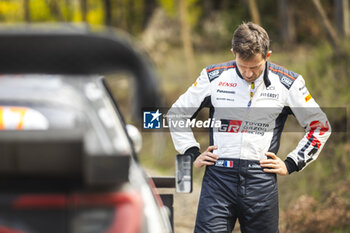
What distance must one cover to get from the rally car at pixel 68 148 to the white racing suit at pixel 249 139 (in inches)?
61.0

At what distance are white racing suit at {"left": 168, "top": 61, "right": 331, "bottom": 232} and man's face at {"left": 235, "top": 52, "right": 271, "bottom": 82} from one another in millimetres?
72

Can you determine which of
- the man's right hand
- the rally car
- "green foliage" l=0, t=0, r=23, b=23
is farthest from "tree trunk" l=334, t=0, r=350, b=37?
"green foliage" l=0, t=0, r=23, b=23

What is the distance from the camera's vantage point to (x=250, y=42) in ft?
13.3

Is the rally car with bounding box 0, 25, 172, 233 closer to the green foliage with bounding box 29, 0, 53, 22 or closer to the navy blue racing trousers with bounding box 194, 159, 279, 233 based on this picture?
the navy blue racing trousers with bounding box 194, 159, 279, 233

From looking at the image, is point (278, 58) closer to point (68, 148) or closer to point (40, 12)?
point (68, 148)

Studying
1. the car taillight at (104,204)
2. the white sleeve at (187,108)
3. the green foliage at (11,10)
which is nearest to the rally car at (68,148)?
the car taillight at (104,204)

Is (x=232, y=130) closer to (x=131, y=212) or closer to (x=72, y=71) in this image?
(x=72, y=71)

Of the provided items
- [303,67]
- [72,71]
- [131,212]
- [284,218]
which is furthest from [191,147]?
[303,67]

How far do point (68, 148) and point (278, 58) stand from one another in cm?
1826

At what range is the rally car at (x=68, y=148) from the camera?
7.52 feet

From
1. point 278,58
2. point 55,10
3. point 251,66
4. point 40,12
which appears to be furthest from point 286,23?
point 40,12

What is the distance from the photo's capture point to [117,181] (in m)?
2.33

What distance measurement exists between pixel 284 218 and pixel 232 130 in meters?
4.47

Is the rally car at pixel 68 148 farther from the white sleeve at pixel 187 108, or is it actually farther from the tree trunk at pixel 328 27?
the tree trunk at pixel 328 27
